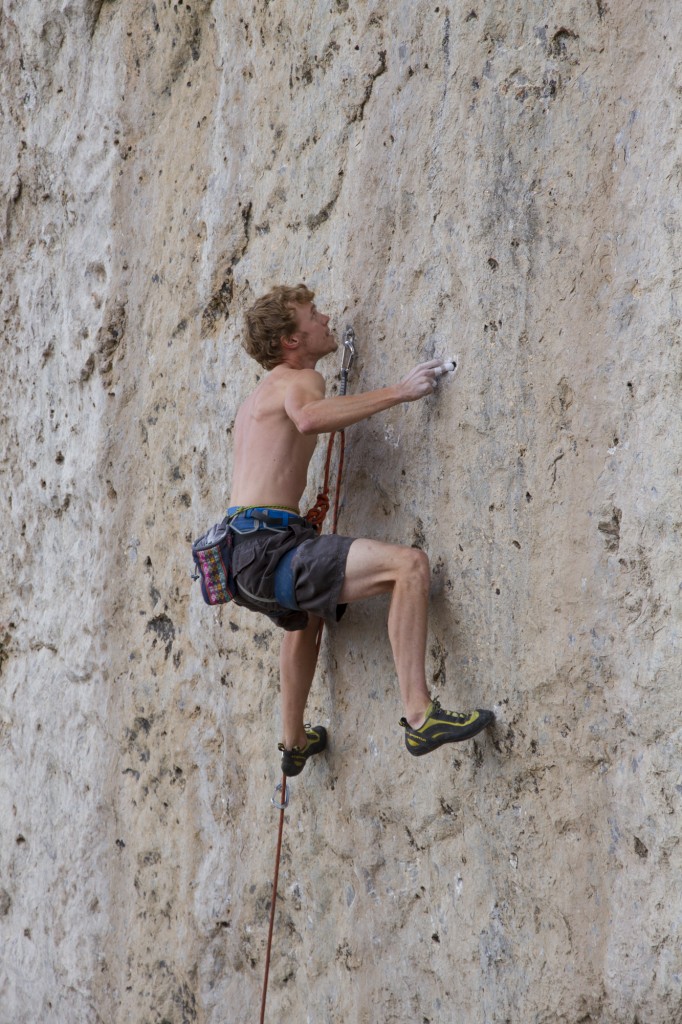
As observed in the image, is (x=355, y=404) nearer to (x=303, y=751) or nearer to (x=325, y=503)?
(x=325, y=503)

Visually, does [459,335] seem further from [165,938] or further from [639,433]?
[165,938]

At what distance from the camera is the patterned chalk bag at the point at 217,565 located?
146 inches

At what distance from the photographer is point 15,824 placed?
5.48 meters

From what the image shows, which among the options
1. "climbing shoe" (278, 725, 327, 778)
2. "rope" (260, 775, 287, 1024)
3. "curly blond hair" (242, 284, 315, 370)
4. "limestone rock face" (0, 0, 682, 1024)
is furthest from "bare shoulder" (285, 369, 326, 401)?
"rope" (260, 775, 287, 1024)

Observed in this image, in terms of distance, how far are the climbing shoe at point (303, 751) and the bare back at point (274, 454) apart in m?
0.81

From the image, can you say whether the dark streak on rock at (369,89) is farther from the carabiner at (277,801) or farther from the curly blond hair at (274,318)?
the carabiner at (277,801)

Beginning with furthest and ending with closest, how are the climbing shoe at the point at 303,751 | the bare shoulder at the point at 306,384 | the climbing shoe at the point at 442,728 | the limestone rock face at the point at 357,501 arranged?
the climbing shoe at the point at 303,751 → the bare shoulder at the point at 306,384 → the climbing shoe at the point at 442,728 → the limestone rock face at the point at 357,501

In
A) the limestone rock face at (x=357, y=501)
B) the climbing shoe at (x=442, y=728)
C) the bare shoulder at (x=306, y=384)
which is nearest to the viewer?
the limestone rock face at (x=357, y=501)

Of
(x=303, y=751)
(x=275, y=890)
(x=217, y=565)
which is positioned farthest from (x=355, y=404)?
(x=275, y=890)

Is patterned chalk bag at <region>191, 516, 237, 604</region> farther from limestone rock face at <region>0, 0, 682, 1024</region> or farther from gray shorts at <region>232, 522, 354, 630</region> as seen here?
limestone rock face at <region>0, 0, 682, 1024</region>

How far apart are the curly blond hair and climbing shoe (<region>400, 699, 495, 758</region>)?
1.32 metres

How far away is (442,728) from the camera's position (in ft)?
10.9

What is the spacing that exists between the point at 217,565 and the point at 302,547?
11.7 inches

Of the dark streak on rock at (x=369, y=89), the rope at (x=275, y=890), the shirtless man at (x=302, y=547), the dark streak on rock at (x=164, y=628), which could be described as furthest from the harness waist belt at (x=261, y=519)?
the dark streak on rock at (x=369, y=89)
